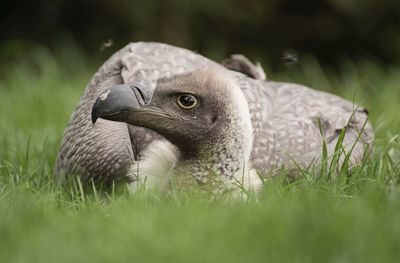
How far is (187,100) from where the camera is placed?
584 centimetres

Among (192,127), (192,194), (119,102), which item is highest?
(119,102)

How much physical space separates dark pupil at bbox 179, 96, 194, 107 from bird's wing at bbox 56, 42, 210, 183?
555 mm

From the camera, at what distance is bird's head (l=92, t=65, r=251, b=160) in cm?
575

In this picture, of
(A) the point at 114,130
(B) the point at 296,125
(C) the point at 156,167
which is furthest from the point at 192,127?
(B) the point at 296,125

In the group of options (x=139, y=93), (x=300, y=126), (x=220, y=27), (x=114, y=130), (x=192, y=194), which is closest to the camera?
(x=192, y=194)

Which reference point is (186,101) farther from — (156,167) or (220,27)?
(220,27)

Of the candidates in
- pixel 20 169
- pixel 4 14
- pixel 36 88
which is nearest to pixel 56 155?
pixel 20 169

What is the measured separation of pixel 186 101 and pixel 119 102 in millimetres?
485

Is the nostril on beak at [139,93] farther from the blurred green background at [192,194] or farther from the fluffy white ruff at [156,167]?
the blurred green background at [192,194]

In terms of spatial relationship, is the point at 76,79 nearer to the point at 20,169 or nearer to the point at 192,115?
the point at 20,169

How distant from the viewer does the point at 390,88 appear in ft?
31.1

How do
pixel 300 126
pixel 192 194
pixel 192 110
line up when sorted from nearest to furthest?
pixel 192 194 < pixel 192 110 < pixel 300 126

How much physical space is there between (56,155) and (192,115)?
1.88 m

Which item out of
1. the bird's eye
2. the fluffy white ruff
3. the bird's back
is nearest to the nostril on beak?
the bird's eye
